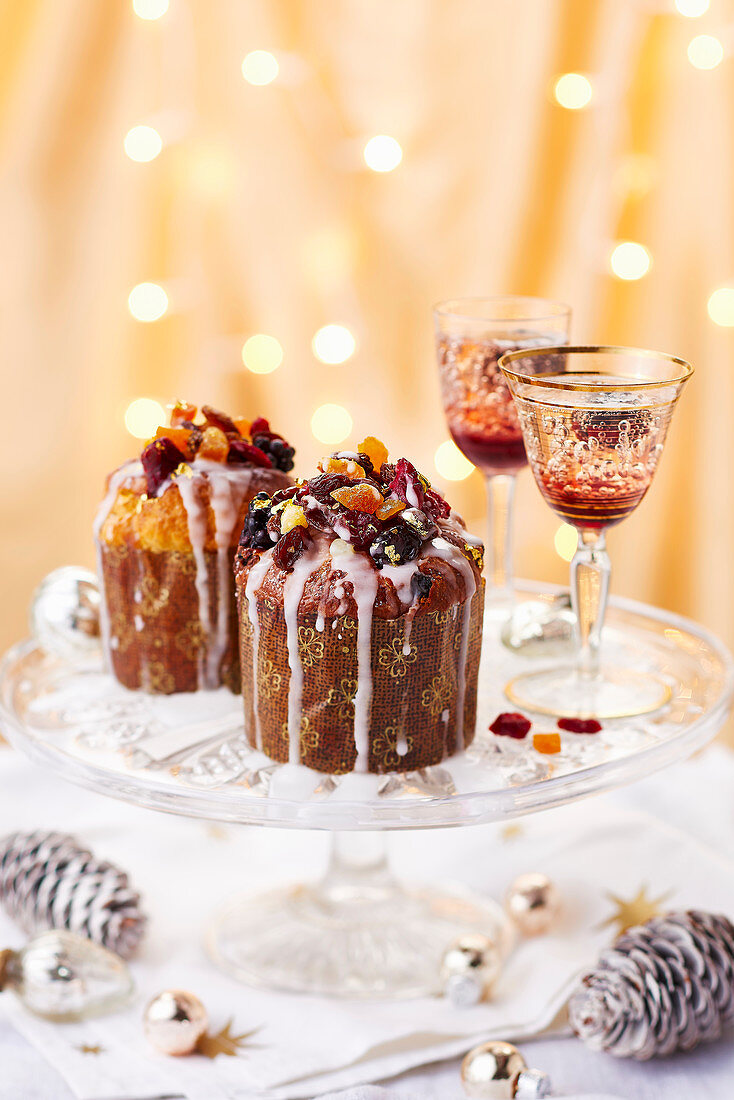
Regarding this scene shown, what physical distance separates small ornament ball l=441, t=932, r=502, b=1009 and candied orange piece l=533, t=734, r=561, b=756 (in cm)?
26

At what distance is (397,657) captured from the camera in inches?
43.4

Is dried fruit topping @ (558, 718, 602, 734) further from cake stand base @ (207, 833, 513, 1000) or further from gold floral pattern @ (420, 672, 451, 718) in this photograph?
cake stand base @ (207, 833, 513, 1000)

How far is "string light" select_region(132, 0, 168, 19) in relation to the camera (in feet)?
7.07

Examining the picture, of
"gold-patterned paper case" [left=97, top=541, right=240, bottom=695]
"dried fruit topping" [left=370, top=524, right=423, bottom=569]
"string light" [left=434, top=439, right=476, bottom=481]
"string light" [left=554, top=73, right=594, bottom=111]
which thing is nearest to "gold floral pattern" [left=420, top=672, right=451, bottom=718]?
"dried fruit topping" [left=370, top=524, right=423, bottom=569]

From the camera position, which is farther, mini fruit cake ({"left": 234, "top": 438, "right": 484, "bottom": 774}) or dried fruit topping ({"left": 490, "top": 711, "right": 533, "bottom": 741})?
dried fruit topping ({"left": 490, "top": 711, "right": 533, "bottom": 741})

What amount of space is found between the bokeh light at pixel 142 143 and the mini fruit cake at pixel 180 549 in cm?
114

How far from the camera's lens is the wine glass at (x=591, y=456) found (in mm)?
1125

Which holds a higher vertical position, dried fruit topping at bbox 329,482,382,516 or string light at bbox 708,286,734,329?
string light at bbox 708,286,734,329

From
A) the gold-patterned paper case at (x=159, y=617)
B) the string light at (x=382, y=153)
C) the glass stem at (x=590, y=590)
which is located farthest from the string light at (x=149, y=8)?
the glass stem at (x=590, y=590)

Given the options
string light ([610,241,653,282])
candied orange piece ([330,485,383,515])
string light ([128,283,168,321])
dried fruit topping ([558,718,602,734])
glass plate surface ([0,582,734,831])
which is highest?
string light ([610,241,653,282])

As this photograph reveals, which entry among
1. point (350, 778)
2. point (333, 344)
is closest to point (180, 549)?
point (350, 778)

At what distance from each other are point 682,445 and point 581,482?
4.13 ft

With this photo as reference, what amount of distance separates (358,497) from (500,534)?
43 cm

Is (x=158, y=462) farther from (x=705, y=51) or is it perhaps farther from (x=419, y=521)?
(x=705, y=51)
